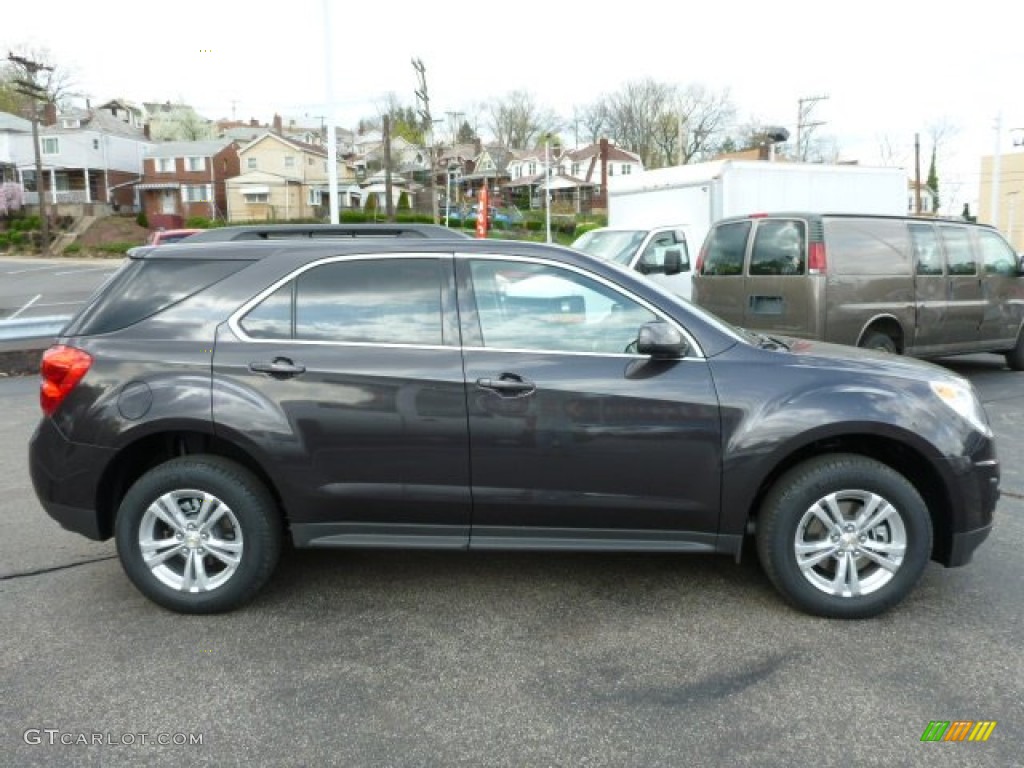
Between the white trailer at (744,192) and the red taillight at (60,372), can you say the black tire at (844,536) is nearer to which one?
the red taillight at (60,372)

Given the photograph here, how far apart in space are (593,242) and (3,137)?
65588 mm

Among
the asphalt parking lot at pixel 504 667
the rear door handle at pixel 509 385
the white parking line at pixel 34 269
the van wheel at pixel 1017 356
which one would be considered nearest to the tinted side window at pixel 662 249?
the van wheel at pixel 1017 356

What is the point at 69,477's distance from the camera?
Result: 3828 mm

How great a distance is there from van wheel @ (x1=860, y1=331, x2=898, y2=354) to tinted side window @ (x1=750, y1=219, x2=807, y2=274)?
3.41ft

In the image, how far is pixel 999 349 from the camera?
32.8 ft

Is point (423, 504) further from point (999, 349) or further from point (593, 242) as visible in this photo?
point (593, 242)

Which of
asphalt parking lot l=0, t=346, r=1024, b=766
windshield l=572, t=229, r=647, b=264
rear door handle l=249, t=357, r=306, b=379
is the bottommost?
asphalt parking lot l=0, t=346, r=1024, b=766

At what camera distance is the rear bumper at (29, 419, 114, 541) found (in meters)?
3.79

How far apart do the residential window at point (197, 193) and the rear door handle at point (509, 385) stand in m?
67.2

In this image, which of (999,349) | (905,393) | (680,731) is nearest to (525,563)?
(680,731)

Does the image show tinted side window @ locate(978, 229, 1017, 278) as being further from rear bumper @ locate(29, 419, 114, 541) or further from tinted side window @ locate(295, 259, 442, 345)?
rear bumper @ locate(29, 419, 114, 541)

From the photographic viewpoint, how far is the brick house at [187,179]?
6512 centimetres

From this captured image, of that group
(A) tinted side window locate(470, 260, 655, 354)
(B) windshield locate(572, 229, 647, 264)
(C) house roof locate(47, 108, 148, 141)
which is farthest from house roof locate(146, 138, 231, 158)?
(A) tinted side window locate(470, 260, 655, 354)

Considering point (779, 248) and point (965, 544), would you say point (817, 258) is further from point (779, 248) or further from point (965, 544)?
point (965, 544)
